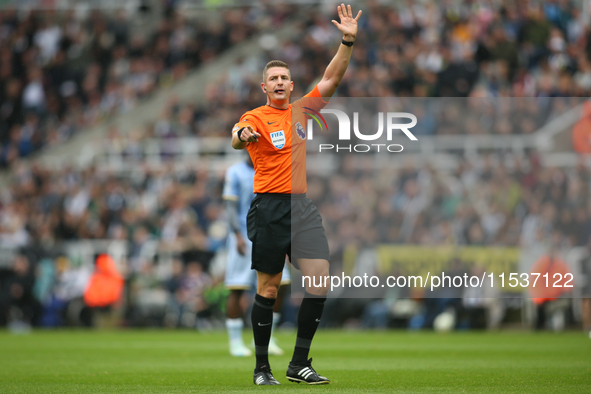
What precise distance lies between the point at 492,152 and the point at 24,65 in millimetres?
15837

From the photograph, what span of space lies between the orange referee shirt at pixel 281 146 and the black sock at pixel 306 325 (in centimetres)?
80

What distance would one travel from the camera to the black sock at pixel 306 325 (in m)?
5.97

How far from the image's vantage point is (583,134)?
42.9ft

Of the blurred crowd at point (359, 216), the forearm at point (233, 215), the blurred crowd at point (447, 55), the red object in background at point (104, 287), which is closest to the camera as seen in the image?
the forearm at point (233, 215)

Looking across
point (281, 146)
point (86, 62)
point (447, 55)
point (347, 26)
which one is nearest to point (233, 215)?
point (281, 146)

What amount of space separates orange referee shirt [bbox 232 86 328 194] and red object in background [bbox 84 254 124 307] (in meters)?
10.3

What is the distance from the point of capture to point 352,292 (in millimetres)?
14766

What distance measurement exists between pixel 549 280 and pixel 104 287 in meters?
8.08

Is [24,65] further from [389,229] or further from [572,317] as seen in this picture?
[572,317]

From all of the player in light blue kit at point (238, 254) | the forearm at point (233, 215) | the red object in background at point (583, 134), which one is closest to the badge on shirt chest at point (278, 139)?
the player in light blue kit at point (238, 254)

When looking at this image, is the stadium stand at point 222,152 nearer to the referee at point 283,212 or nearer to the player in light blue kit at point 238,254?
the player in light blue kit at point 238,254

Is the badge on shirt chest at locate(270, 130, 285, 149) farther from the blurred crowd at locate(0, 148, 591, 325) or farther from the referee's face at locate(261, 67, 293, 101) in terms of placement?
the blurred crowd at locate(0, 148, 591, 325)

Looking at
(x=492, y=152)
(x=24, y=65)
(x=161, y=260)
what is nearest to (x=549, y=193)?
(x=492, y=152)

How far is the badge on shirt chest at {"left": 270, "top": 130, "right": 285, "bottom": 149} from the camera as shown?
593cm
